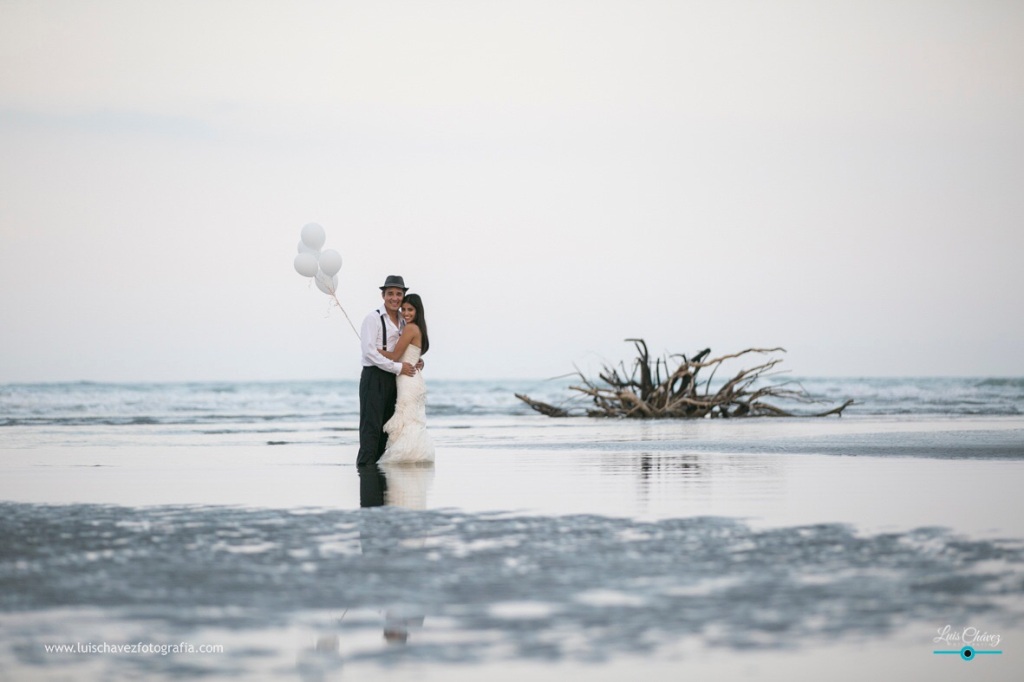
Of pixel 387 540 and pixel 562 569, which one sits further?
pixel 387 540

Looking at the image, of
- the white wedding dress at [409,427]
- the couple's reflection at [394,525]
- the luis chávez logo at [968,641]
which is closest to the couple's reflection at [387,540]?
the couple's reflection at [394,525]

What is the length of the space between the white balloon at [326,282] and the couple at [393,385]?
1219 mm

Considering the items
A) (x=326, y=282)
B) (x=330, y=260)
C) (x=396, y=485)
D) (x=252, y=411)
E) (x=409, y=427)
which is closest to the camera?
(x=396, y=485)

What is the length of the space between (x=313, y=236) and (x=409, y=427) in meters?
2.85

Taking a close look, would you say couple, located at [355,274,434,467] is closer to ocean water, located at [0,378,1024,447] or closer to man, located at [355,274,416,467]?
man, located at [355,274,416,467]

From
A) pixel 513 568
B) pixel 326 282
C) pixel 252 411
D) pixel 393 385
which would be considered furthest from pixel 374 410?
pixel 252 411

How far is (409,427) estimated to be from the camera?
1316 centimetres

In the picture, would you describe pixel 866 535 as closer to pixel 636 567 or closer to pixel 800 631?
pixel 636 567

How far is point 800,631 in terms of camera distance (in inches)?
179

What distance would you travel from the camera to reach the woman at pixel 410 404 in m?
13.1

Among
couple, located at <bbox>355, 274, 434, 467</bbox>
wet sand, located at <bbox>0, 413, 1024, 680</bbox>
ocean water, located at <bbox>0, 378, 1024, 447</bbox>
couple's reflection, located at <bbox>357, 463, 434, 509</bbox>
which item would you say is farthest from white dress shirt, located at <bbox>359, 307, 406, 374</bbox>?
ocean water, located at <bbox>0, 378, 1024, 447</bbox>

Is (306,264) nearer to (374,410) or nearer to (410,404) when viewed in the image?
(374,410)

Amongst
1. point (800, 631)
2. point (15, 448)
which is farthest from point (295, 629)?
point (15, 448)

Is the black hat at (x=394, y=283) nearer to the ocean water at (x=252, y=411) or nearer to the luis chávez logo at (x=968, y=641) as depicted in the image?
the ocean water at (x=252, y=411)
